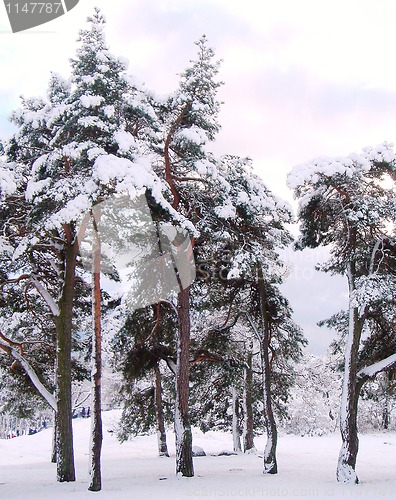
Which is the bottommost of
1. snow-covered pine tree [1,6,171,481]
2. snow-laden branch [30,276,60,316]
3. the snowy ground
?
the snowy ground

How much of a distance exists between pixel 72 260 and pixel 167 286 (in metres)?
3.10

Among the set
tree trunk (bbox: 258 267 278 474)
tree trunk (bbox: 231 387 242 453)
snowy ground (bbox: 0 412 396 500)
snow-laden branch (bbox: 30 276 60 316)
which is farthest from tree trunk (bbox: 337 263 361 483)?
tree trunk (bbox: 231 387 242 453)

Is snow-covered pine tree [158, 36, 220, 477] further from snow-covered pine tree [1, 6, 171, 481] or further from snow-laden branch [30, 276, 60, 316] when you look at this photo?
snow-laden branch [30, 276, 60, 316]

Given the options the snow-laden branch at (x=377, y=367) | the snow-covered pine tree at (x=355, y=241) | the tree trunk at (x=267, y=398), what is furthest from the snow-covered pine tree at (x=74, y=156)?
the snow-laden branch at (x=377, y=367)

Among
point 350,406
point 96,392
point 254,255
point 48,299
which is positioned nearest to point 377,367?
point 350,406

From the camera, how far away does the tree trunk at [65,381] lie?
530 inches

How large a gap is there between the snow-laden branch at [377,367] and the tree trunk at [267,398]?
10.6 ft

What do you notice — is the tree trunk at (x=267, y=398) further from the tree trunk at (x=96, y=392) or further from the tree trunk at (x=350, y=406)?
the tree trunk at (x=96, y=392)

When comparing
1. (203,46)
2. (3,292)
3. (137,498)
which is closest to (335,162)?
(203,46)

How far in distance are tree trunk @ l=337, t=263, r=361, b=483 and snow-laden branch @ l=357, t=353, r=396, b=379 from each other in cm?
31

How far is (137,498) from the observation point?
1109cm

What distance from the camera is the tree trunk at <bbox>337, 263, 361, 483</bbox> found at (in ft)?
47.2

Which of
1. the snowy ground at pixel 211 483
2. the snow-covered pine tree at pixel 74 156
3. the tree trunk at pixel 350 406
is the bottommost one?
the snowy ground at pixel 211 483

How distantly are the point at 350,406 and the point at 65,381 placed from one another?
852 centimetres
